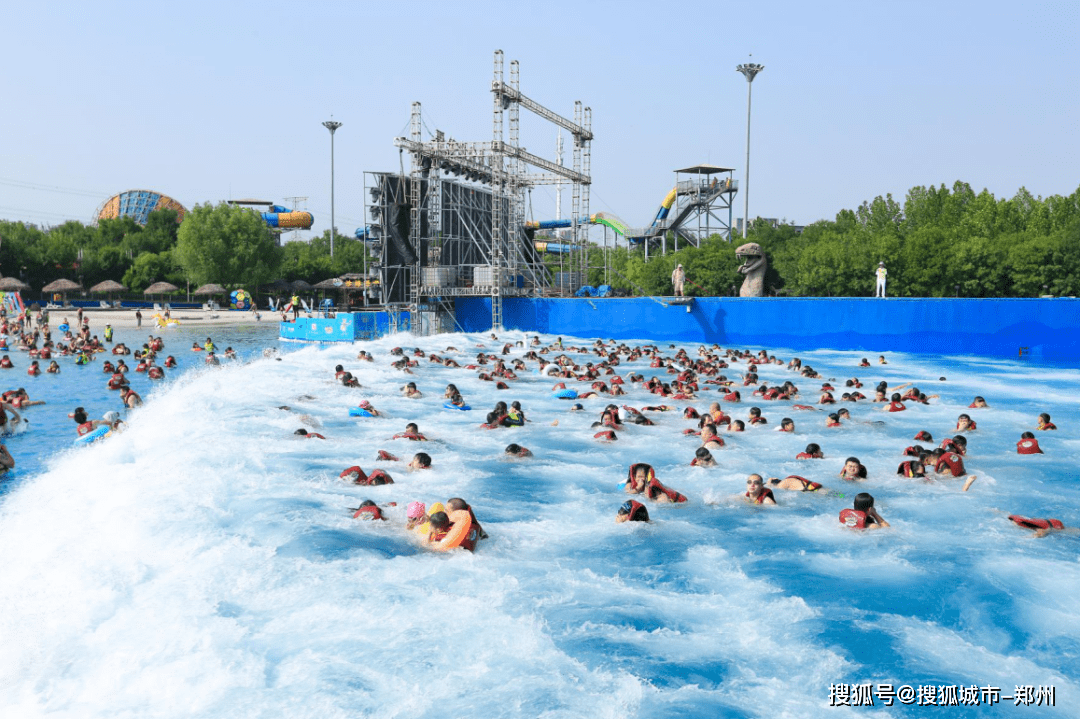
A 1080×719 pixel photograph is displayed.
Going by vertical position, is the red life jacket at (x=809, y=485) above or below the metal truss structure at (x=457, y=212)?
below

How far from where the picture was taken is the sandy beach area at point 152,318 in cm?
5353

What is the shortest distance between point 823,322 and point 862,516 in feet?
98.5

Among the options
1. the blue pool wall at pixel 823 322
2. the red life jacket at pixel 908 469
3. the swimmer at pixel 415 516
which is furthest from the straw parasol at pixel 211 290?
the red life jacket at pixel 908 469

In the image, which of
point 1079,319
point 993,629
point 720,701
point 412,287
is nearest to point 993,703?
point 993,629

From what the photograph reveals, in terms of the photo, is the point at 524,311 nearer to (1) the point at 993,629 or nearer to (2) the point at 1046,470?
(2) the point at 1046,470

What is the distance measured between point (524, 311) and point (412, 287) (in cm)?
737

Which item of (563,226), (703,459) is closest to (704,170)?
(563,226)

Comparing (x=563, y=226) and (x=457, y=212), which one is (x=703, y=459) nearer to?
(x=457, y=212)

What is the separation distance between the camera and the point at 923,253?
41.9 m

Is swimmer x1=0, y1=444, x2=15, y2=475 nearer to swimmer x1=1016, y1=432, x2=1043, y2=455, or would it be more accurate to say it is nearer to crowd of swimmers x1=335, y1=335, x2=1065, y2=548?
crowd of swimmers x1=335, y1=335, x2=1065, y2=548

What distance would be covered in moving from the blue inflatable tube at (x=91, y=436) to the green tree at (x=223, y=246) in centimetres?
5727

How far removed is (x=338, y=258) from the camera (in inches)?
3516

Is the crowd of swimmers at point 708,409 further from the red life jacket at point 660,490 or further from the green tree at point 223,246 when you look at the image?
the green tree at point 223,246

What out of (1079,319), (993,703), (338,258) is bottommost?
(993,703)
